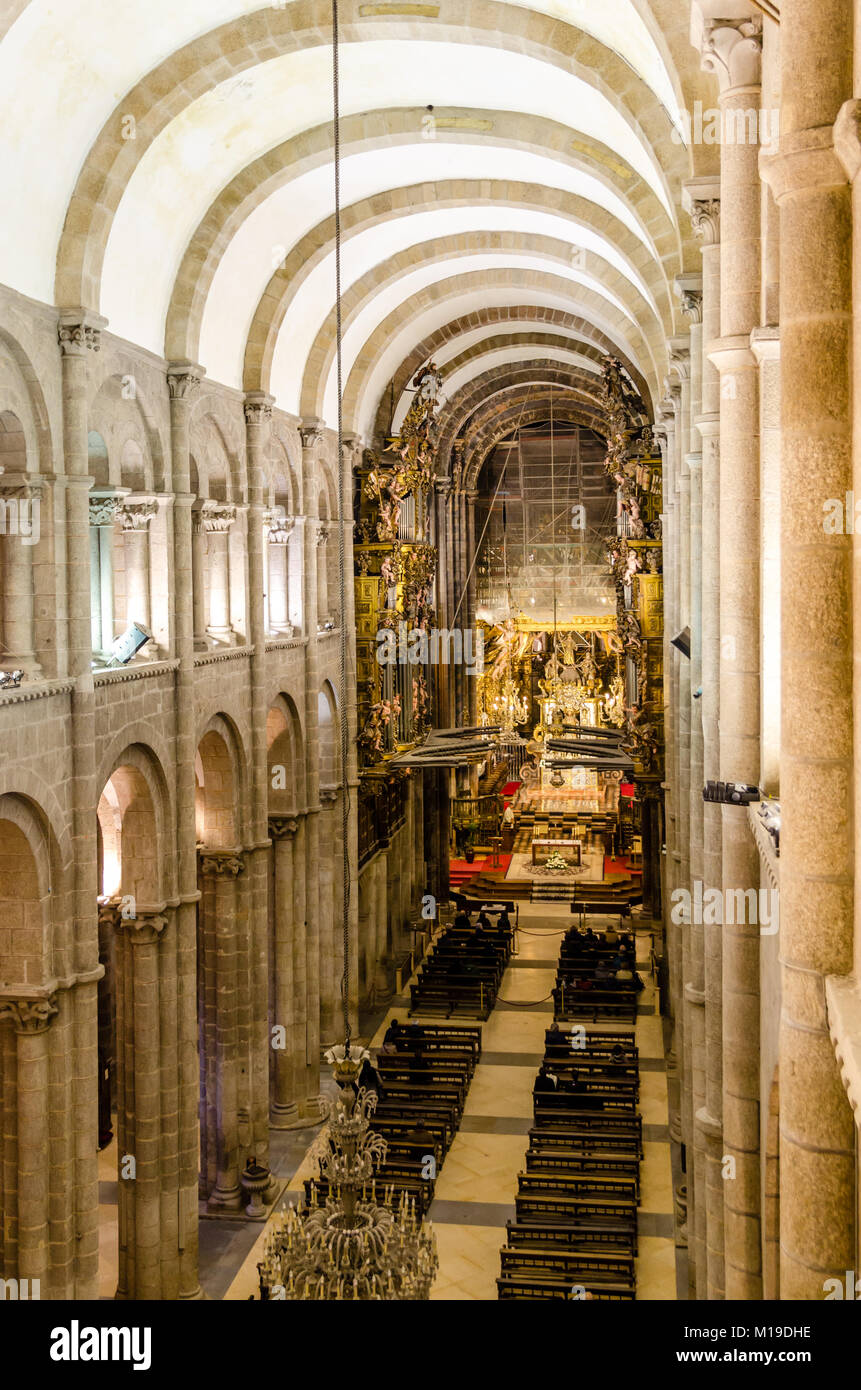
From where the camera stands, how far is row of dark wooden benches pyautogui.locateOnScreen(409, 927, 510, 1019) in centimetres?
2464

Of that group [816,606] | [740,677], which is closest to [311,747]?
[740,677]

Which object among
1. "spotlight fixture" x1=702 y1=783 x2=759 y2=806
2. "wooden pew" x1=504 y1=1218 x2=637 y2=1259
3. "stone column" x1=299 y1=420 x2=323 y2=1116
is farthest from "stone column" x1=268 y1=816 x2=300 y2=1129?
"spotlight fixture" x1=702 y1=783 x2=759 y2=806

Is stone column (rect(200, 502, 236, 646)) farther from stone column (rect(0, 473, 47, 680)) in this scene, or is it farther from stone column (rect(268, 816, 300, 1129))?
stone column (rect(0, 473, 47, 680))

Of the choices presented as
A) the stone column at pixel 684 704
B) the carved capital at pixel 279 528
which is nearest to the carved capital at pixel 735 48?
the stone column at pixel 684 704

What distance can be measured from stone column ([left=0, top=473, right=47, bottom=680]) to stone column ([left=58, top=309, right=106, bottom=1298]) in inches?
14.7

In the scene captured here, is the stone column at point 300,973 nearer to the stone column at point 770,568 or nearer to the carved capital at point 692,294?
the carved capital at point 692,294

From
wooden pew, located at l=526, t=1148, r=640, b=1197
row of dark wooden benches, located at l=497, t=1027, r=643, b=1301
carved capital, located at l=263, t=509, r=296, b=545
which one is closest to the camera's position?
row of dark wooden benches, located at l=497, t=1027, r=643, b=1301

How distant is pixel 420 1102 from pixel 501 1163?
1769 mm

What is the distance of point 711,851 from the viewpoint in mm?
9141

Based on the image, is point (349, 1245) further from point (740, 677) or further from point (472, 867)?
point (472, 867)

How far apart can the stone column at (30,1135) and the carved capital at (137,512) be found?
5618 millimetres

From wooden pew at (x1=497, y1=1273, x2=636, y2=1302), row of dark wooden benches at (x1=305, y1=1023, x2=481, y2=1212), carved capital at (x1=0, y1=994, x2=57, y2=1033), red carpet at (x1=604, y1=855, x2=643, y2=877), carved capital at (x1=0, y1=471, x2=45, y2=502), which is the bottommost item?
row of dark wooden benches at (x1=305, y1=1023, x2=481, y2=1212)
